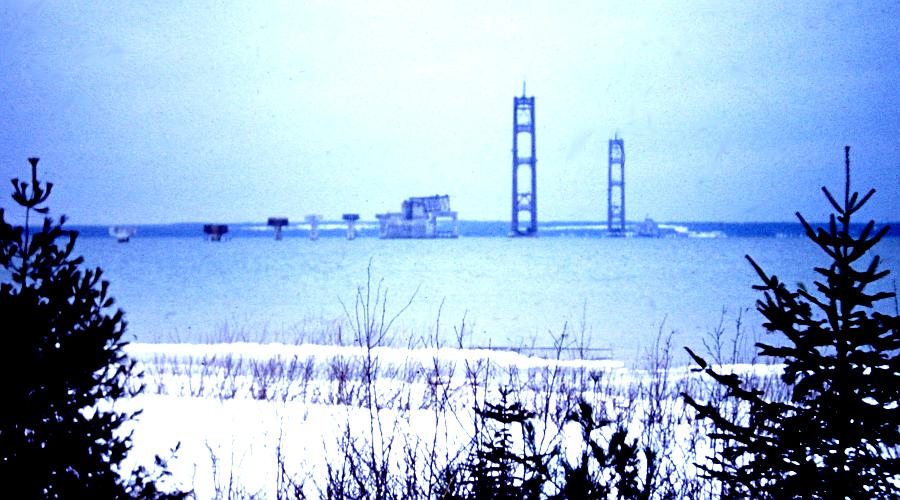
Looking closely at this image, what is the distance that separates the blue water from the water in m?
0.07

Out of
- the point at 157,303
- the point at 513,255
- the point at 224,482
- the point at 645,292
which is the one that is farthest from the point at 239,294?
the point at 513,255

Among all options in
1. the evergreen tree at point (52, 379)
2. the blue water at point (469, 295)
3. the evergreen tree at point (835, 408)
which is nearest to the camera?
the evergreen tree at point (52, 379)

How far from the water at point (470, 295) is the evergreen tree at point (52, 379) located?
809 cm

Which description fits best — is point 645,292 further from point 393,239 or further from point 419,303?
point 393,239

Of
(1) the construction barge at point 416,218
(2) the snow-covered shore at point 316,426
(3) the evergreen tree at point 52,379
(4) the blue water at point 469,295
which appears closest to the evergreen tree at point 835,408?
(2) the snow-covered shore at point 316,426

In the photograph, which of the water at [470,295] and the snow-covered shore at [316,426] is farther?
the water at [470,295]

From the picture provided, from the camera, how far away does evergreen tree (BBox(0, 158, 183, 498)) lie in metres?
2.12

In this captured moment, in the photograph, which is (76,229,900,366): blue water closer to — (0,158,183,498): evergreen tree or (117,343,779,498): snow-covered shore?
(117,343,779,498): snow-covered shore

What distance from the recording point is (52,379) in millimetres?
2203

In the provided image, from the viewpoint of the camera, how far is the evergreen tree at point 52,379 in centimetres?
212

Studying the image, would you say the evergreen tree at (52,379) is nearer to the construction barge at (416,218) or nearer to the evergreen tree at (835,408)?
the evergreen tree at (835,408)

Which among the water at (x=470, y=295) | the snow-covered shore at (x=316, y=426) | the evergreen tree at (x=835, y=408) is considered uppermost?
the evergreen tree at (x=835, y=408)

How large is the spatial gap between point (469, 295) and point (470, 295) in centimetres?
4

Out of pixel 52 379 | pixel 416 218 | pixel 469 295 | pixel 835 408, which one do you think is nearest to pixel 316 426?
pixel 52 379
